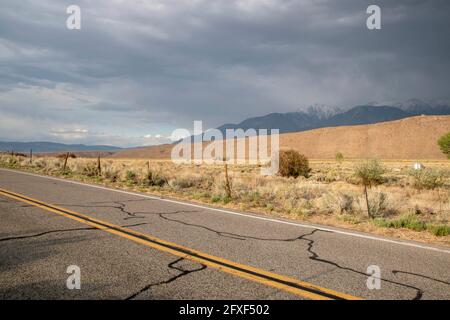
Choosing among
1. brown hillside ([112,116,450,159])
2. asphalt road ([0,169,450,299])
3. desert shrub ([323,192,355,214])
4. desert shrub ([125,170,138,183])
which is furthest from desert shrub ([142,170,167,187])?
brown hillside ([112,116,450,159])

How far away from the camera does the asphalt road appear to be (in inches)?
Result: 165

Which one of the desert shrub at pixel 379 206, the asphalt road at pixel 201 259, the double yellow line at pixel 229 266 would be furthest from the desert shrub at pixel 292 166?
the double yellow line at pixel 229 266

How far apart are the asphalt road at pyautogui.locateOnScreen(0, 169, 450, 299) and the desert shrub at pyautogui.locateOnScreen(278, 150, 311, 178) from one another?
20226 millimetres

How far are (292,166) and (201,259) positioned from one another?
2427 centimetres

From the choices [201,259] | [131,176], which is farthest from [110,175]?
[201,259]

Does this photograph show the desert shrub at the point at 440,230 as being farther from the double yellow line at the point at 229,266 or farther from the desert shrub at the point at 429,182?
the desert shrub at the point at 429,182

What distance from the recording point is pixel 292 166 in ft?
94.5

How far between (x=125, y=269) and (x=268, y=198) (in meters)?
8.54

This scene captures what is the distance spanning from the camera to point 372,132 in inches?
4668

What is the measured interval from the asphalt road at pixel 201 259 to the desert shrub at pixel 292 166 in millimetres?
20226

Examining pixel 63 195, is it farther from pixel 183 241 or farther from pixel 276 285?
pixel 276 285

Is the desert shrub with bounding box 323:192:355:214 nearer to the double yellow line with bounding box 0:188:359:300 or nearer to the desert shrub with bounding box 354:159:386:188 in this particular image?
the double yellow line with bounding box 0:188:359:300

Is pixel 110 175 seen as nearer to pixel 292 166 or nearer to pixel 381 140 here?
pixel 292 166
